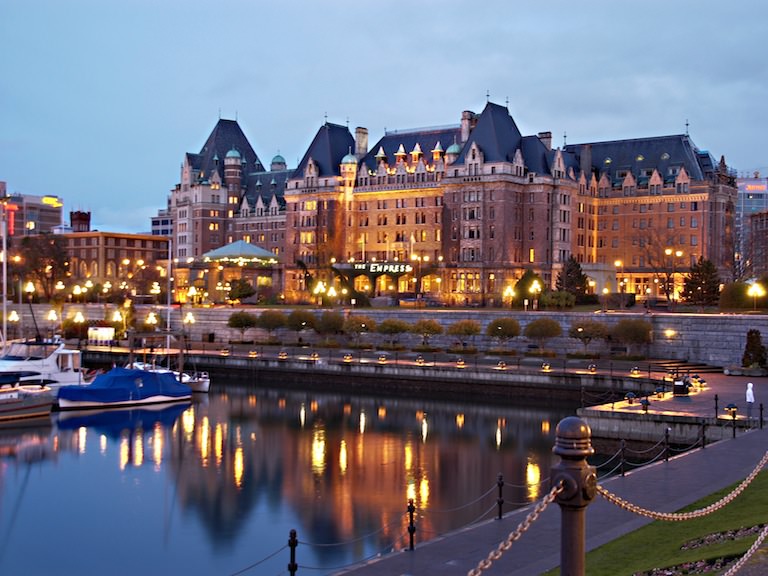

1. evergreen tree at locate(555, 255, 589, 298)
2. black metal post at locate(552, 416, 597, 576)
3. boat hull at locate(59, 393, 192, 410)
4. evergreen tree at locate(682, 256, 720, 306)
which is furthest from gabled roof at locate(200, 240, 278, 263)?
black metal post at locate(552, 416, 597, 576)

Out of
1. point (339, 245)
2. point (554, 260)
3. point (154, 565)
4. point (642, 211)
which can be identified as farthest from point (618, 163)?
point (154, 565)

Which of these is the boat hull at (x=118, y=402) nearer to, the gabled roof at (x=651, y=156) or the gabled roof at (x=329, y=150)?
the gabled roof at (x=329, y=150)

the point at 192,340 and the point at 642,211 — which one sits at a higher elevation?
the point at 642,211

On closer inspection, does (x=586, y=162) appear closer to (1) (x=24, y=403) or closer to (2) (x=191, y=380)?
(2) (x=191, y=380)

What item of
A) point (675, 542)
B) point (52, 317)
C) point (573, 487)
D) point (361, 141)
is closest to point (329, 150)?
point (361, 141)

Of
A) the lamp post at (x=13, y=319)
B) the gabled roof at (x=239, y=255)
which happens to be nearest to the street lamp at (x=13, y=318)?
the lamp post at (x=13, y=319)

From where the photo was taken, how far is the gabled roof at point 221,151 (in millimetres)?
145000

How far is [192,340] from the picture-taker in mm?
86000

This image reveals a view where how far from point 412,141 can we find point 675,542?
343 feet

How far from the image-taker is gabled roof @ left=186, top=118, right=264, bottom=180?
476 ft

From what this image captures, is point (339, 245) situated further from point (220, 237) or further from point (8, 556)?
point (8, 556)

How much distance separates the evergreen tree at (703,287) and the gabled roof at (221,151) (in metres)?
88.5

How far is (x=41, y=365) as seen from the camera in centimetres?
5188

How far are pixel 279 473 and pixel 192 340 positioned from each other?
53.1 meters
